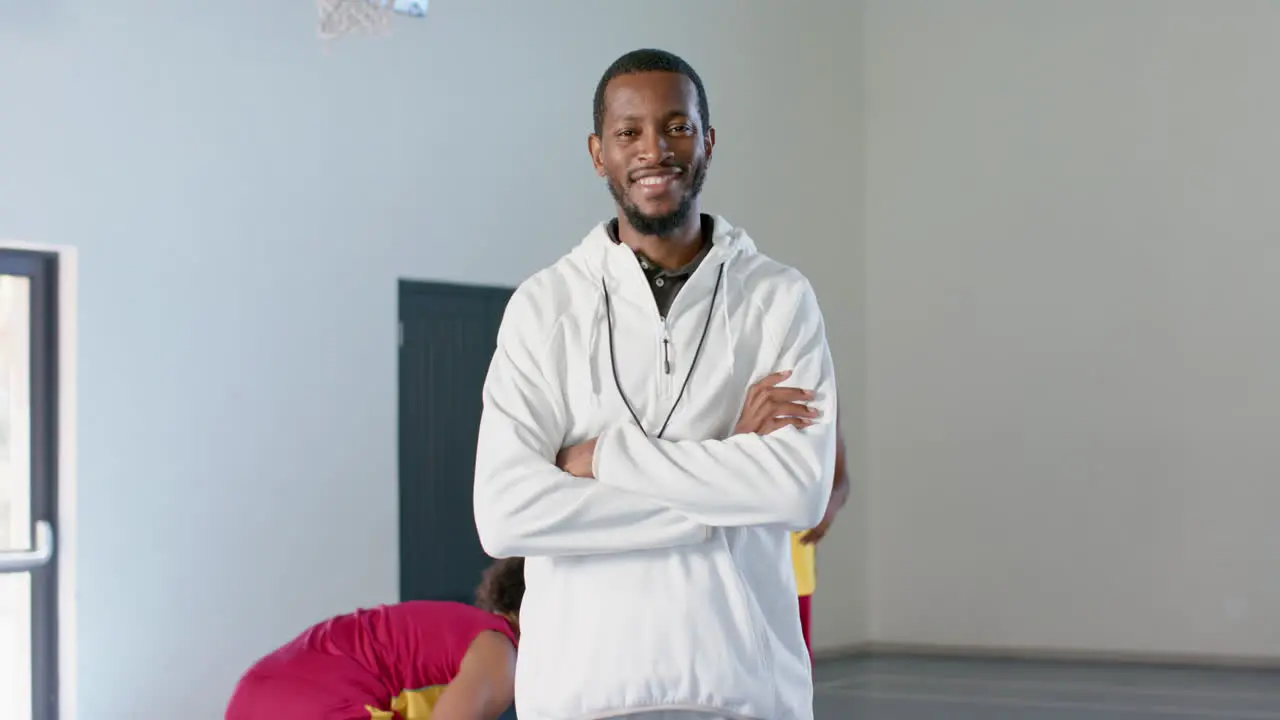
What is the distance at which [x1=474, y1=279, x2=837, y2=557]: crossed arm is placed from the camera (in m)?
1.59

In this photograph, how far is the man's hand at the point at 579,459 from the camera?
5.42ft

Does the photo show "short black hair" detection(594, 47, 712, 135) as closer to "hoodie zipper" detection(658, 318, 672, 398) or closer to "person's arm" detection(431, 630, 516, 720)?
"hoodie zipper" detection(658, 318, 672, 398)

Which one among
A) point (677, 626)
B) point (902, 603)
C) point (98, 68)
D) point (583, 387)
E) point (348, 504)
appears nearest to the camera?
point (677, 626)

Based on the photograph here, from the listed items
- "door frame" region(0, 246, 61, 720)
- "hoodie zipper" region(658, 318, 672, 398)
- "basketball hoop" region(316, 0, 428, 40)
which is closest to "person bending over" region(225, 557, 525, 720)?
"door frame" region(0, 246, 61, 720)

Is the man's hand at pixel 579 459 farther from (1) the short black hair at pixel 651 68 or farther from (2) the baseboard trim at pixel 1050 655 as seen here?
(2) the baseboard trim at pixel 1050 655

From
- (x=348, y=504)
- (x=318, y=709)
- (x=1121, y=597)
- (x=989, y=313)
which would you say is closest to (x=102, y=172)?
(x=348, y=504)

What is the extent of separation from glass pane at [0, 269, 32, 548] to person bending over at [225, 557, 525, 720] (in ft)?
4.53

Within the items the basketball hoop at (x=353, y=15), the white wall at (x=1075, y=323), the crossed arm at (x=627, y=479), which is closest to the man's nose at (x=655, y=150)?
the crossed arm at (x=627, y=479)

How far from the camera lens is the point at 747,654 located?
5.08 ft

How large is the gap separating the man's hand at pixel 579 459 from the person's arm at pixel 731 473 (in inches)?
0.6

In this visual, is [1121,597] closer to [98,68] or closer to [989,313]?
[989,313]

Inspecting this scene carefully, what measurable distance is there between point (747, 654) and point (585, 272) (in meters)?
0.52

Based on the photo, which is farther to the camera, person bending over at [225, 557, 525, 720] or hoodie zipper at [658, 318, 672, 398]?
person bending over at [225, 557, 525, 720]

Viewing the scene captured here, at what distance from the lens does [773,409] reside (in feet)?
5.46
